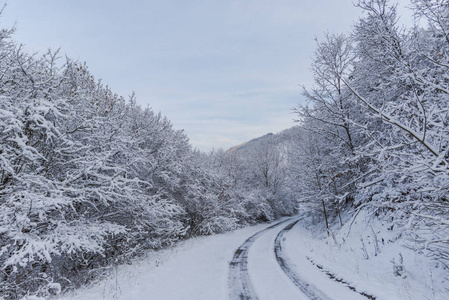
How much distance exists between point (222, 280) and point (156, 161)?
8.92m

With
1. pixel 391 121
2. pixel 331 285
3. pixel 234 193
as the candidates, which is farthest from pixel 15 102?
pixel 234 193

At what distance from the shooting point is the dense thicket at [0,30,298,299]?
6.29 metres

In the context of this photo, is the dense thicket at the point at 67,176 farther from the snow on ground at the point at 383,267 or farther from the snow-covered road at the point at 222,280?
the snow on ground at the point at 383,267

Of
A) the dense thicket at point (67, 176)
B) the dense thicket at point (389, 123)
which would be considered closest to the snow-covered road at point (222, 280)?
the dense thicket at point (67, 176)

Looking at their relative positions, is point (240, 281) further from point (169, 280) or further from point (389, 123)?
point (389, 123)

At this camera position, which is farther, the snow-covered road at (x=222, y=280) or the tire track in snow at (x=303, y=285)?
the snow-covered road at (x=222, y=280)

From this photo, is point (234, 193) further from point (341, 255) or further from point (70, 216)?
point (70, 216)

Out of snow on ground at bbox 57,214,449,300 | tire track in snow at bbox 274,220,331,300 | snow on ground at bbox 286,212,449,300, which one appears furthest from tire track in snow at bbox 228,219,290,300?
snow on ground at bbox 286,212,449,300

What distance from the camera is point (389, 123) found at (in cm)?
330

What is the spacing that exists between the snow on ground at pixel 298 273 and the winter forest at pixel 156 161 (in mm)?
449

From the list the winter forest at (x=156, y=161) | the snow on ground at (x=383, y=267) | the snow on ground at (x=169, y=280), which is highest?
the winter forest at (x=156, y=161)

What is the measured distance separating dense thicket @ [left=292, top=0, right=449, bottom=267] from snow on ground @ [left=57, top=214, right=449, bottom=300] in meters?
0.79

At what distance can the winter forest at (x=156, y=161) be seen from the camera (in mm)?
4543

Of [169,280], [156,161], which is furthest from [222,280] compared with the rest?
[156,161]
